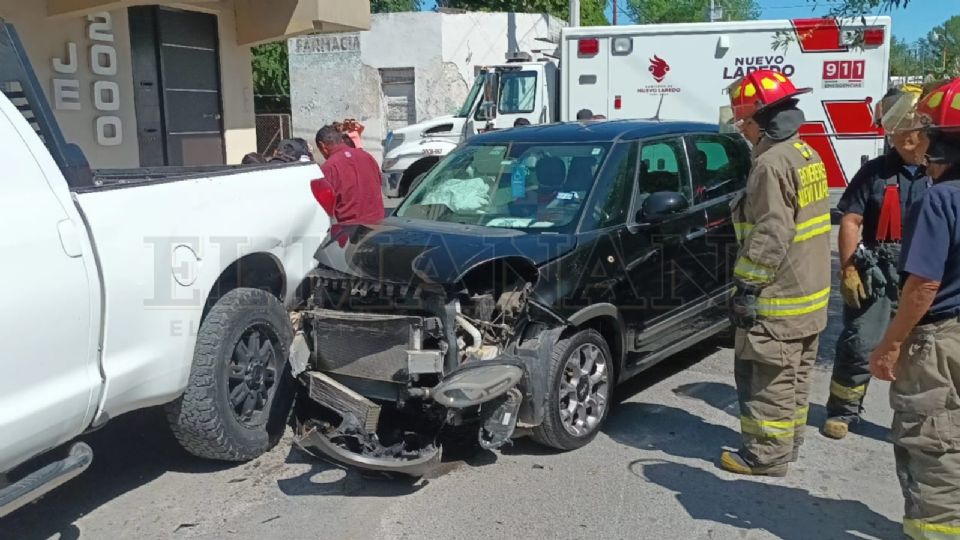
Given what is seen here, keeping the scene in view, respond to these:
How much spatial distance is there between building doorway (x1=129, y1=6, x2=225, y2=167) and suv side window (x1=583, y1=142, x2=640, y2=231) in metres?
7.52

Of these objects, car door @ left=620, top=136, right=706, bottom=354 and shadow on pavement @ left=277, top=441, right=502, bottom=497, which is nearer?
shadow on pavement @ left=277, top=441, right=502, bottom=497

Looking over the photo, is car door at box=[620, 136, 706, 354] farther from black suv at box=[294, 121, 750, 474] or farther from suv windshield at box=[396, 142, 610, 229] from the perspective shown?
suv windshield at box=[396, 142, 610, 229]

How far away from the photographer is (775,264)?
3.99m

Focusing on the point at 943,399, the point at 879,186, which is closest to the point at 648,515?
the point at 943,399

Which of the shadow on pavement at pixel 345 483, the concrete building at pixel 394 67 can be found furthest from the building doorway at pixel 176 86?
the concrete building at pixel 394 67

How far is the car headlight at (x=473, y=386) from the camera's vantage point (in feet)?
12.5

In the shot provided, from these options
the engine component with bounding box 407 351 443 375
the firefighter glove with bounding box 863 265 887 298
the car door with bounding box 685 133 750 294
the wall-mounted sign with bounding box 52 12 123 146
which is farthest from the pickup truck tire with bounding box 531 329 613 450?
the wall-mounted sign with bounding box 52 12 123 146

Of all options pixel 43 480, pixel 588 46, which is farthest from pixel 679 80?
pixel 43 480

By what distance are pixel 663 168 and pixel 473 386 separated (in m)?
2.34

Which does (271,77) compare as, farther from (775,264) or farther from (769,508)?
(769,508)

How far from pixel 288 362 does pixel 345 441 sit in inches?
21.8

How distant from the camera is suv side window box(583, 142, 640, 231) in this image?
4832mm

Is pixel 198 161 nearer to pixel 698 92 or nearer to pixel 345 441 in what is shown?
pixel 698 92

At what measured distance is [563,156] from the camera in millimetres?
5227
